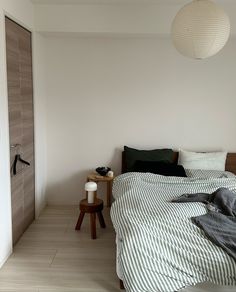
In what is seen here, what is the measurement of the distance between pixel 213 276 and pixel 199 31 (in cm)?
165

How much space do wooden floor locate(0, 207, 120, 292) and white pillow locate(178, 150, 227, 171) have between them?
3.90 ft

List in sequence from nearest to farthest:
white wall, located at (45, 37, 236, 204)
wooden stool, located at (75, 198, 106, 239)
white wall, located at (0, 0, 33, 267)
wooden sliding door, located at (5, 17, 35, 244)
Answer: white wall, located at (0, 0, 33, 267)
wooden sliding door, located at (5, 17, 35, 244)
wooden stool, located at (75, 198, 106, 239)
white wall, located at (45, 37, 236, 204)

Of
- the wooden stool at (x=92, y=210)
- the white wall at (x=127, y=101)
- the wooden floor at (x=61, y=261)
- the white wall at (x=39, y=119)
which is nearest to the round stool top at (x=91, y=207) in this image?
the wooden stool at (x=92, y=210)

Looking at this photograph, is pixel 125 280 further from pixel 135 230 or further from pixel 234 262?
pixel 234 262

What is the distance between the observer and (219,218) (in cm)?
258

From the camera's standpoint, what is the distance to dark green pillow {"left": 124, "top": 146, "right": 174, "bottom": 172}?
4113 mm

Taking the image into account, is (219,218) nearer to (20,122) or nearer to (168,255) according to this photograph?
(168,255)

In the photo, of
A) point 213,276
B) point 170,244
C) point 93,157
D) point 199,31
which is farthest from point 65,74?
point 213,276

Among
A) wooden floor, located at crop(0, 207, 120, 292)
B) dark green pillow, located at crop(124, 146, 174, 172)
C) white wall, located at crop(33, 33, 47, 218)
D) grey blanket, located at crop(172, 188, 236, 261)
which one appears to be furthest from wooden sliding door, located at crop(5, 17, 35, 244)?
grey blanket, located at crop(172, 188, 236, 261)

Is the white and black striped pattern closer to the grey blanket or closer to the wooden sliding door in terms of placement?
the grey blanket

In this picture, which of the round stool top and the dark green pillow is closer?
the round stool top

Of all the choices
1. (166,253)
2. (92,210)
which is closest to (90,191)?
(92,210)

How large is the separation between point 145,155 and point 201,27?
2.07 m

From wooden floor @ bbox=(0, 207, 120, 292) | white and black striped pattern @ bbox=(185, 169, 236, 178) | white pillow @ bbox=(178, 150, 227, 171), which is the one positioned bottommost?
wooden floor @ bbox=(0, 207, 120, 292)
